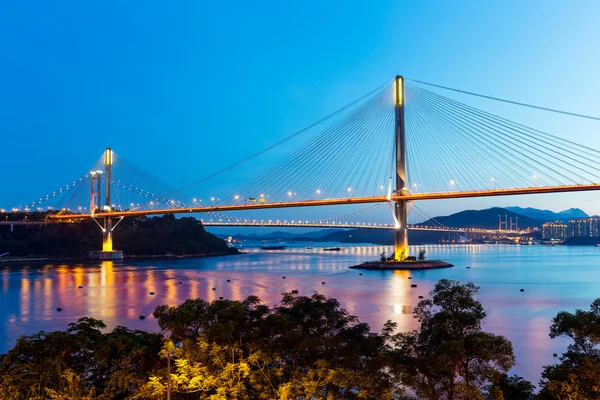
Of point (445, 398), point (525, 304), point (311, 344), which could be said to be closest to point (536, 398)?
point (445, 398)

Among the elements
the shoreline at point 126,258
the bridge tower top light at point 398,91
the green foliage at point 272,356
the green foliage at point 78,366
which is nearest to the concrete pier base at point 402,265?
the bridge tower top light at point 398,91

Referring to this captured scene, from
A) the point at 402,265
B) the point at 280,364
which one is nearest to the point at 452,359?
the point at 280,364

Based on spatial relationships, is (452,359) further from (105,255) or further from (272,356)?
(105,255)

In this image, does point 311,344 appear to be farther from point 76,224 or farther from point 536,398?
point 76,224

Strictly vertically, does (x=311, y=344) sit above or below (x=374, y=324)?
above

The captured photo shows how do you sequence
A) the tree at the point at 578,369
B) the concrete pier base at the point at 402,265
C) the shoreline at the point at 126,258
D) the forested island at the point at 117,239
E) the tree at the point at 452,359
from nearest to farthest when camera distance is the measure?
the tree at the point at 578,369
the tree at the point at 452,359
the concrete pier base at the point at 402,265
the shoreline at the point at 126,258
the forested island at the point at 117,239

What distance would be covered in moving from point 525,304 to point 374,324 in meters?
8.12

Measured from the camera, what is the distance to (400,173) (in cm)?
3209

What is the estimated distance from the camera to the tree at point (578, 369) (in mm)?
5863

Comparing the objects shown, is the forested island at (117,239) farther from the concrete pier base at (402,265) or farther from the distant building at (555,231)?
the distant building at (555,231)

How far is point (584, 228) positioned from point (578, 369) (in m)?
136

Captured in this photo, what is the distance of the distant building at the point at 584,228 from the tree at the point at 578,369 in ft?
433

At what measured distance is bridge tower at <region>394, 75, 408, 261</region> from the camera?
3209cm

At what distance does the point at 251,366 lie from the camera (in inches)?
266
